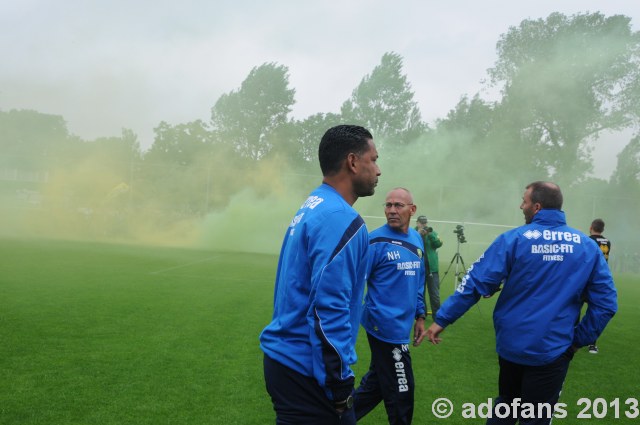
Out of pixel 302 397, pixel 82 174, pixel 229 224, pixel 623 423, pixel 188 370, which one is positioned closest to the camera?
pixel 302 397

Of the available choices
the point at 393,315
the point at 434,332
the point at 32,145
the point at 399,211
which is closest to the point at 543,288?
the point at 434,332

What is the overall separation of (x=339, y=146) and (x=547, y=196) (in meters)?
1.83

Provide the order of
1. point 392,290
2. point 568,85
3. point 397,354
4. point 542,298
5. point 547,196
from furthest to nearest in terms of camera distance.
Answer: point 568,85 → point 392,290 → point 397,354 → point 547,196 → point 542,298

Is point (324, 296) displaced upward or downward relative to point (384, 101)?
downward

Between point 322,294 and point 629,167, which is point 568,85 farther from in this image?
point 322,294

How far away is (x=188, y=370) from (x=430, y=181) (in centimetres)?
3049

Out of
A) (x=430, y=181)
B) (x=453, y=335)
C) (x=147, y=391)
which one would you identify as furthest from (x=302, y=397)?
(x=430, y=181)

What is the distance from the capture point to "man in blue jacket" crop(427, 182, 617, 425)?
10.7 ft

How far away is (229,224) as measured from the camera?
98.5 feet

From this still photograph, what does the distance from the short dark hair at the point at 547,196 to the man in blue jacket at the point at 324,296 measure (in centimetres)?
166

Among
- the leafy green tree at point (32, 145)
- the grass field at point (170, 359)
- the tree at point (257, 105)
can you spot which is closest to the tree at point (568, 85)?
the tree at point (257, 105)

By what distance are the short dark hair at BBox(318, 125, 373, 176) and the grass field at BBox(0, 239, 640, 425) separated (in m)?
2.96

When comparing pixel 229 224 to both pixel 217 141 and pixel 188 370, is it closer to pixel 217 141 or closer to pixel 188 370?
pixel 217 141

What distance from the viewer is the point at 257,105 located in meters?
46.8
